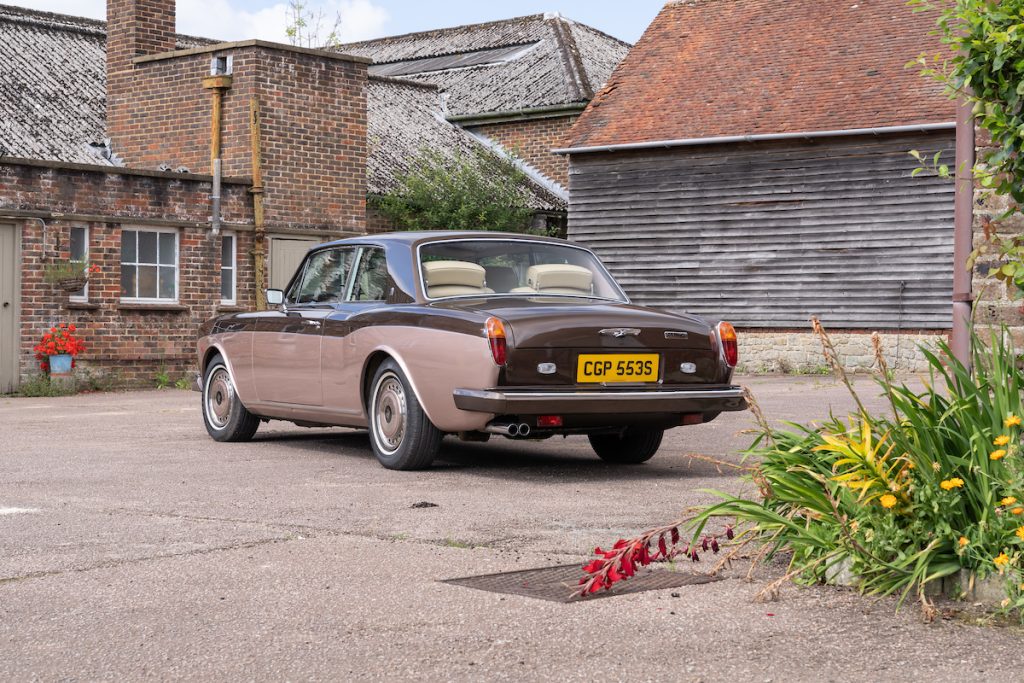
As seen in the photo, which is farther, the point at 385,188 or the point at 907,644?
the point at 385,188

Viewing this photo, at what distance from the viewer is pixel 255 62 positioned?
20.4 m

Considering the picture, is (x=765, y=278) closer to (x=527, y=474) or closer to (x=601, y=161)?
(x=601, y=161)

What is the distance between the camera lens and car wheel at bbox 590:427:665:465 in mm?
8930

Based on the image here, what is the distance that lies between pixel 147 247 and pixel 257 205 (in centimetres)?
185

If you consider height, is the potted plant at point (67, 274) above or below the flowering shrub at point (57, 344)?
above

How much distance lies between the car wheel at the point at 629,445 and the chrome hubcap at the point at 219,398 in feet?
9.36

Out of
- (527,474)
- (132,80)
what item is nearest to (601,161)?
(132,80)

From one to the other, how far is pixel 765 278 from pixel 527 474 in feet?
51.3

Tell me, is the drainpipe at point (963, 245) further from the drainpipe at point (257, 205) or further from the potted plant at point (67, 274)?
the drainpipe at point (257, 205)

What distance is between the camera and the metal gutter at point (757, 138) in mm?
21156

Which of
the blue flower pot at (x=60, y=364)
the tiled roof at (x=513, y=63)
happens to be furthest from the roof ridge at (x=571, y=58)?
the blue flower pot at (x=60, y=364)

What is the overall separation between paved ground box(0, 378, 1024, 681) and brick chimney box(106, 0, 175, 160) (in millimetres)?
14876

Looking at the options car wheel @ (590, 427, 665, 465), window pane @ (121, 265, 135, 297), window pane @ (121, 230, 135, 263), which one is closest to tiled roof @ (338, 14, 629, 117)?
window pane @ (121, 230, 135, 263)

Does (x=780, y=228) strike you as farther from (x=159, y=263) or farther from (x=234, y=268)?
(x=159, y=263)
